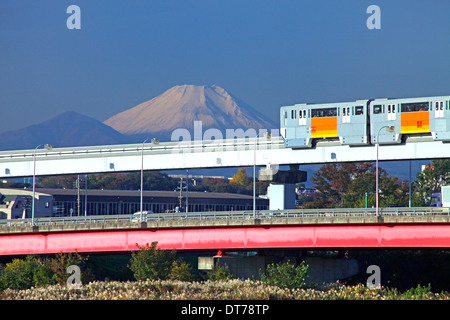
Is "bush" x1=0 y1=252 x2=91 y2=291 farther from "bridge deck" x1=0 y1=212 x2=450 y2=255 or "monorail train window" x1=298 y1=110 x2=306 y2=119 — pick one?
"monorail train window" x1=298 y1=110 x2=306 y2=119

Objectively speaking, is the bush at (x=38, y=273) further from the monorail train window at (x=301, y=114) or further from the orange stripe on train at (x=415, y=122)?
the orange stripe on train at (x=415, y=122)

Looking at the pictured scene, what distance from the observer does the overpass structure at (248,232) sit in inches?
2687

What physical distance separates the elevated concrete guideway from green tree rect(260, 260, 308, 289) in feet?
60.2

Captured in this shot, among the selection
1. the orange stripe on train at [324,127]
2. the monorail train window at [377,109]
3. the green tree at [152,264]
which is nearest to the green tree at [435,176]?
the orange stripe on train at [324,127]

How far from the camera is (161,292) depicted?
59.0 meters

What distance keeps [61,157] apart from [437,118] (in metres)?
51.5

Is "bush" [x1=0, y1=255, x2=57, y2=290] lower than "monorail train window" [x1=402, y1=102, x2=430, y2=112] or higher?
lower

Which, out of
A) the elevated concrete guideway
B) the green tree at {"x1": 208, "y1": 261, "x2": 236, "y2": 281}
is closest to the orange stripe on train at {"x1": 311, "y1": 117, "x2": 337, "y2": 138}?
the elevated concrete guideway

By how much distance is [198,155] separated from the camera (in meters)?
97.2

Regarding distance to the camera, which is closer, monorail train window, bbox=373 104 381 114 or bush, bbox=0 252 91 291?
bush, bbox=0 252 91 291

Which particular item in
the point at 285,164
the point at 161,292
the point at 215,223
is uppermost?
the point at 285,164

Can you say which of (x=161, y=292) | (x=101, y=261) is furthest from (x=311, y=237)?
(x=101, y=261)

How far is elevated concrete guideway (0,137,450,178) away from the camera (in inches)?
3376
